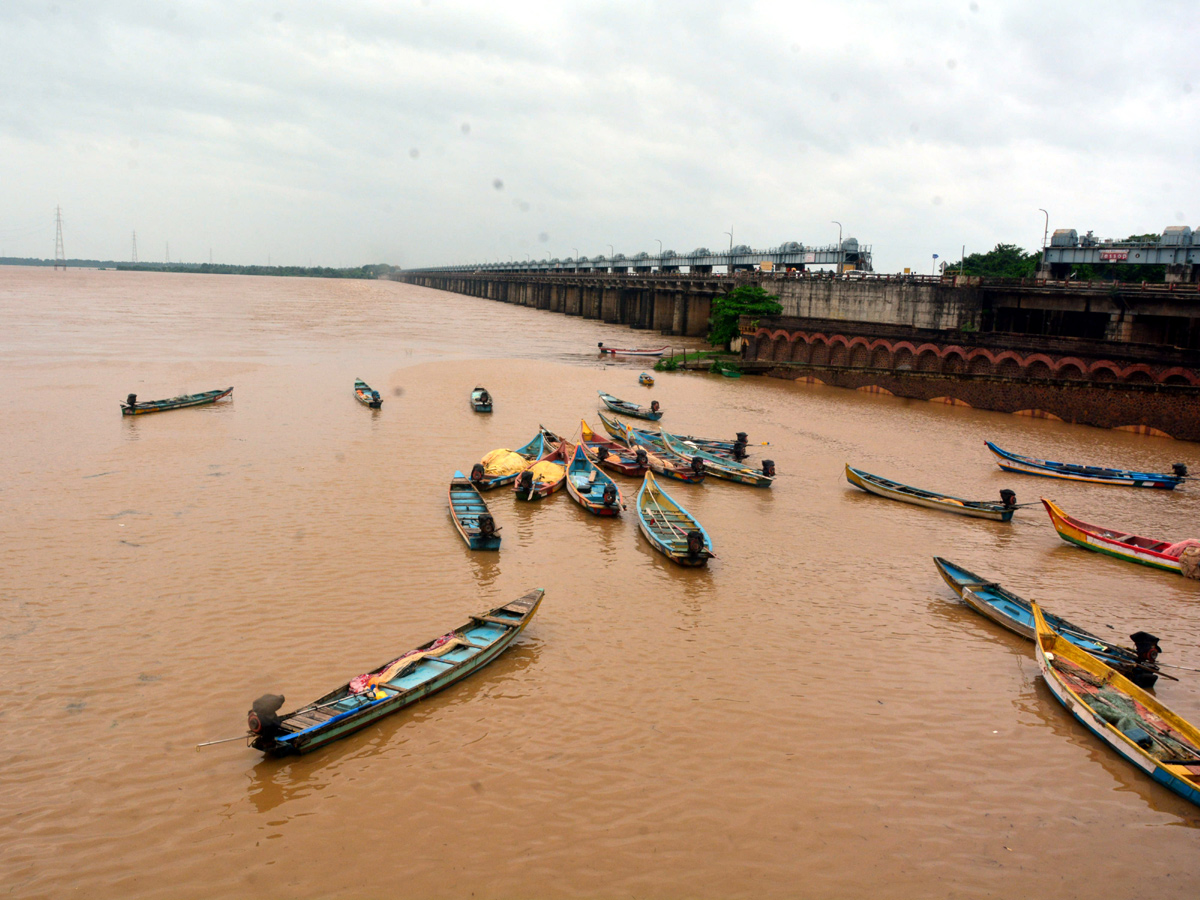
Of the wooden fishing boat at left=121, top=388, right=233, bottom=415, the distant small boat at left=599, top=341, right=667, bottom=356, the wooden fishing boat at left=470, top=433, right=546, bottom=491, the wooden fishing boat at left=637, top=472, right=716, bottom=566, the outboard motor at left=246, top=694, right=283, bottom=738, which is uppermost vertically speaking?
the distant small boat at left=599, top=341, right=667, bottom=356

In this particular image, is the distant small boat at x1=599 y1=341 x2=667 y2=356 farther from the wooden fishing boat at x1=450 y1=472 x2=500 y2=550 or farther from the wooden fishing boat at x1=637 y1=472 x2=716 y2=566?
the wooden fishing boat at x1=637 y1=472 x2=716 y2=566

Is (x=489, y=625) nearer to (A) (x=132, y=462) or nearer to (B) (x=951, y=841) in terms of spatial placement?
(B) (x=951, y=841)

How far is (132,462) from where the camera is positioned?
84.7 feet

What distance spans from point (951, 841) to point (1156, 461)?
108 feet

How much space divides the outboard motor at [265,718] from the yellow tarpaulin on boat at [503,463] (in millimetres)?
14534

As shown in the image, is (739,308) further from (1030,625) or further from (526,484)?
(1030,625)

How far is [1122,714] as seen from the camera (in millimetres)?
12180

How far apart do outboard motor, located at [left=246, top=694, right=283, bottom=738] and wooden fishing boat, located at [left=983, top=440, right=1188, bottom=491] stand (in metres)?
28.2

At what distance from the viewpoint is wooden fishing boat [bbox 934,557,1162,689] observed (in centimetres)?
1365

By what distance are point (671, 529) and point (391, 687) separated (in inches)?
397

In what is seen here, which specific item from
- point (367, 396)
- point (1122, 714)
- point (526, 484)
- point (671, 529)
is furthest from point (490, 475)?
point (1122, 714)

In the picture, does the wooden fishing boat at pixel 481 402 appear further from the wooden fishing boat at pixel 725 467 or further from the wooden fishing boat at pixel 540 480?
the wooden fishing boat at pixel 540 480

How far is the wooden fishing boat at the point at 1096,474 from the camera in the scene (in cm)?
2888

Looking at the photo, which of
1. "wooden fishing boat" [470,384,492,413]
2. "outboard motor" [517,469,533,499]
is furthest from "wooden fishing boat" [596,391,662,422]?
"outboard motor" [517,469,533,499]
